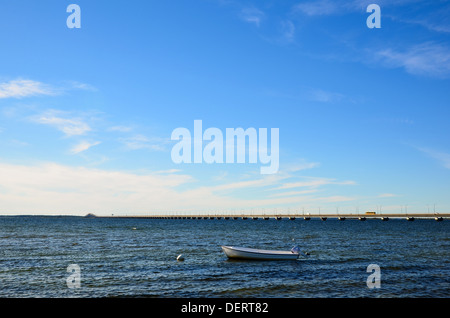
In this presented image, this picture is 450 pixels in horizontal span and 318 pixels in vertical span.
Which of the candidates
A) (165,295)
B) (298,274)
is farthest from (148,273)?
(298,274)

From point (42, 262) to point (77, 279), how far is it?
13434 mm

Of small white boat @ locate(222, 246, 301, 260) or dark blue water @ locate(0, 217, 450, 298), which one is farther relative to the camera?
small white boat @ locate(222, 246, 301, 260)

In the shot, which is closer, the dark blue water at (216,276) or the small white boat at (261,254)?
the dark blue water at (216,276)

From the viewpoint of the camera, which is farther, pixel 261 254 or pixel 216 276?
pixel 261 254

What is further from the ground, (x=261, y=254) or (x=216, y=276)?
(x=261, y=254)
